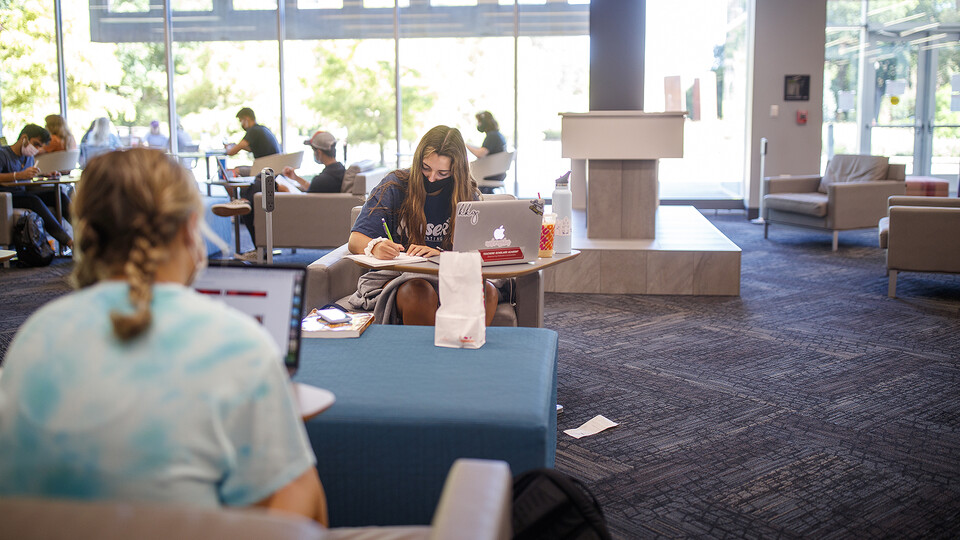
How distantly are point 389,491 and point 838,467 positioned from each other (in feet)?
5.72

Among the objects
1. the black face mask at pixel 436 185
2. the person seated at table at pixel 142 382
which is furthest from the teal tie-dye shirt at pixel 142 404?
the black face mask at pixel 436 185

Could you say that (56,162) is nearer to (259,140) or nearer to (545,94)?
(259,140)

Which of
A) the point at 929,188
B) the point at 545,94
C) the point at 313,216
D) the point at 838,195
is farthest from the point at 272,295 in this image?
the point at 929,188

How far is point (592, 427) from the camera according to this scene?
10.9 feet

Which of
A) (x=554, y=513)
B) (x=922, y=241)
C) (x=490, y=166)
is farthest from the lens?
(x=490, y=166)

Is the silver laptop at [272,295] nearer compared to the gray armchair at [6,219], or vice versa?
the silver laptop at [272,295]

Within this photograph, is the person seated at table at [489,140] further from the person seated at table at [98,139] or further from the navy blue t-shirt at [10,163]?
the person seated at table at [98,139]

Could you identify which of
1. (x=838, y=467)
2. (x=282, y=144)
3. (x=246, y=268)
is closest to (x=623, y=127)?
(x=838, y=467)

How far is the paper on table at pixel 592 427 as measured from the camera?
10.7 feet

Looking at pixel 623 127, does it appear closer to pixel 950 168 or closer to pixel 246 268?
pixel 246 268

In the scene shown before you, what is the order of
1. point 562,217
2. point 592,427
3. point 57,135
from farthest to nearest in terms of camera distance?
point 57,135 < point 562,217 < point 592,427

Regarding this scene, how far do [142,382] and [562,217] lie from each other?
2.54 metres

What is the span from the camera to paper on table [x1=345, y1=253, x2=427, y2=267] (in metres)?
3.07

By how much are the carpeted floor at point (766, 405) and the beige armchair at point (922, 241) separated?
221mm
